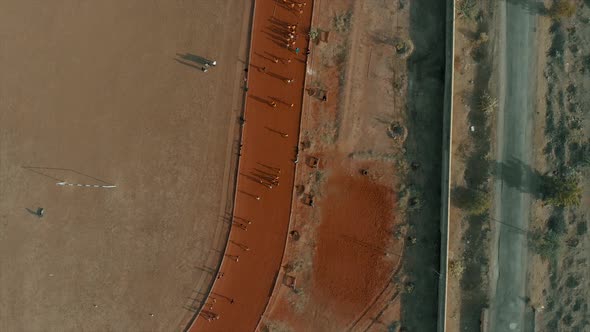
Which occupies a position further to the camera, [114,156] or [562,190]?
[114,156]

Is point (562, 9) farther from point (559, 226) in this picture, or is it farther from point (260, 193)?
point (260, 193)

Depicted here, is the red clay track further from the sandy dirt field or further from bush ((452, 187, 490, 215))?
bush ((452, 187, 490, 215))

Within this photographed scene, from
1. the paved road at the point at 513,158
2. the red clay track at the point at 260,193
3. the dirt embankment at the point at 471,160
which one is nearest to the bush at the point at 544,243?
the paved road at the point at 513,158

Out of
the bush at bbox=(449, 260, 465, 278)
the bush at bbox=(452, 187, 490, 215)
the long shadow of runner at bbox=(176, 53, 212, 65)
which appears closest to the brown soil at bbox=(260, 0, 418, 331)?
the bush at bbox=(449, 260, 465, 278)

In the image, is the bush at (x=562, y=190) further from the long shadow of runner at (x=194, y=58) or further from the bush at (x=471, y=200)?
the long shadow of runner at (x=194, y=58)

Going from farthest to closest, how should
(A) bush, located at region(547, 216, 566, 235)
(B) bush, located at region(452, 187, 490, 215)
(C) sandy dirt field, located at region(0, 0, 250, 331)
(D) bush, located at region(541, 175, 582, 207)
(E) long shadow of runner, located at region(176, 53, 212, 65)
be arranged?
(E) long shadow of runner, located at region(176, 53, 212, 65)
(C) sandy dirt field, located at region(0, 0, 250, 331)
(A) bush, located at region(547, 216, 566, 235)
(B) bush, located at region(452, 187, 490, 215)
(D) bush, located at region(541, 175, 582, 207)

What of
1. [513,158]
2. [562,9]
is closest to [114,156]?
Result: [513,158]

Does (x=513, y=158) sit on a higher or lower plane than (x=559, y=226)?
higher
